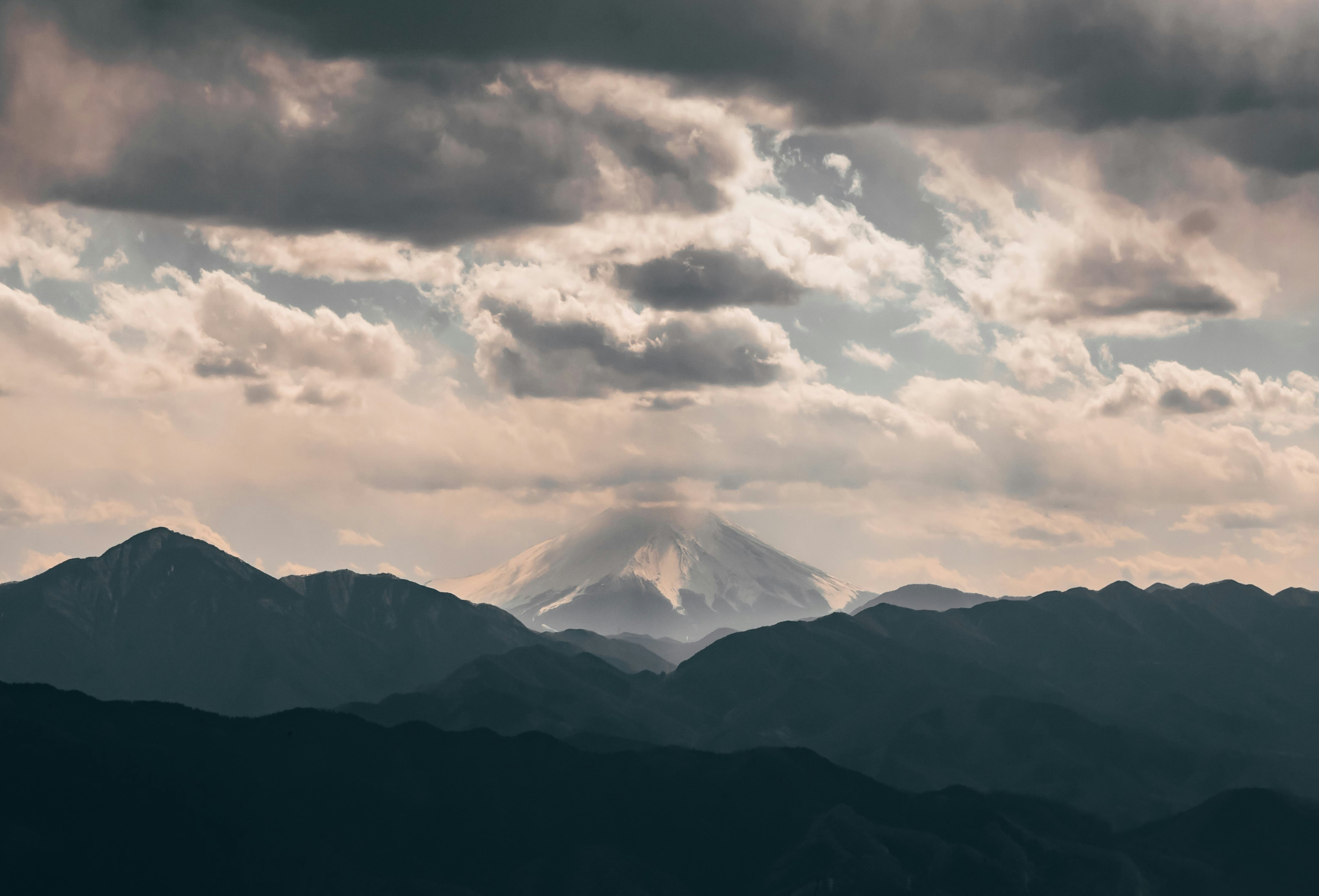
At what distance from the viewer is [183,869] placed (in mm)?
195750

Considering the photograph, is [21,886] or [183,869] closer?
[21,886]

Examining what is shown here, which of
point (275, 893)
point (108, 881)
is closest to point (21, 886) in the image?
point (108, 881)

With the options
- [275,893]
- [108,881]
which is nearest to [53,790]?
[108,881]

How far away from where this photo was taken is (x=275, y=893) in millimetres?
198750

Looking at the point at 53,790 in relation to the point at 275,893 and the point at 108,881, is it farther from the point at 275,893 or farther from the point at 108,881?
the point at 275,893

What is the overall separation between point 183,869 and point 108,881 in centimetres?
1008

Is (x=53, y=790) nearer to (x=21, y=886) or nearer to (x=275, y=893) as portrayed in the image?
(x=21, y=886)

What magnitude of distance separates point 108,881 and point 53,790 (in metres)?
16.3

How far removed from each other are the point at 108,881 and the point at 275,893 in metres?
20.8

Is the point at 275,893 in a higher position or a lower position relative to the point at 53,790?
lower

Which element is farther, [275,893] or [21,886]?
[275,893]

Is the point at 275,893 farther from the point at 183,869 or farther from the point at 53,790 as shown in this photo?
the point at 53,790

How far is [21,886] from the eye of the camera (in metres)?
181
